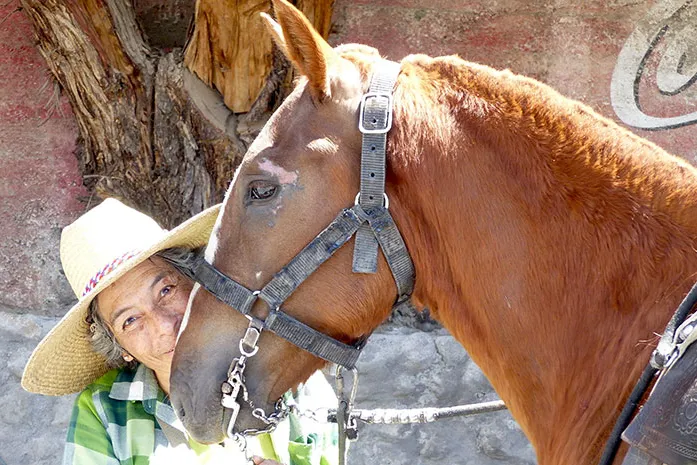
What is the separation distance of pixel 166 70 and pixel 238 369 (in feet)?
7.09

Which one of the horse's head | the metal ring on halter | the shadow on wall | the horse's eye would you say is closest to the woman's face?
the horse's head

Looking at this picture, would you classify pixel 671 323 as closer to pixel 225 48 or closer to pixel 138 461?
pixel 138 461

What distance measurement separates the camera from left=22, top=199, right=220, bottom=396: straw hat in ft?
7.56

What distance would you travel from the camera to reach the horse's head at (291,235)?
5.67 ft

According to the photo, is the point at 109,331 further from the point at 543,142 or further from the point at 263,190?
the point at 543,142

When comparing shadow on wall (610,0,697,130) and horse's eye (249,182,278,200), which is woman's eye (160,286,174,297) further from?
shadow on wall (610,0,697,130)

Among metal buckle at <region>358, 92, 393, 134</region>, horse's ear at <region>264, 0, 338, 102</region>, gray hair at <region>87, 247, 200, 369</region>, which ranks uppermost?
horse's ear at <region>264, 0, 338, 102</region>

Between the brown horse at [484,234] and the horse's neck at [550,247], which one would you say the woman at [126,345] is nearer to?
the brown horse at [484,234]

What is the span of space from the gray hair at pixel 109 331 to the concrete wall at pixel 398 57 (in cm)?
186

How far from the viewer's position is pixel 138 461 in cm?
227

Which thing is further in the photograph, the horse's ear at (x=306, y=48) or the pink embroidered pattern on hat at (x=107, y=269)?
the pink embroidered pattern on hat at (x=107, y=269)

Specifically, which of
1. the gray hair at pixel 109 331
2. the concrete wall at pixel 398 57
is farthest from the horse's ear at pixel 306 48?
the concrete wall at pixel 398 57

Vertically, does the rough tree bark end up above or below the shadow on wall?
below

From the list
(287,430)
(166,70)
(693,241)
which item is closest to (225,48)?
(166,70)
